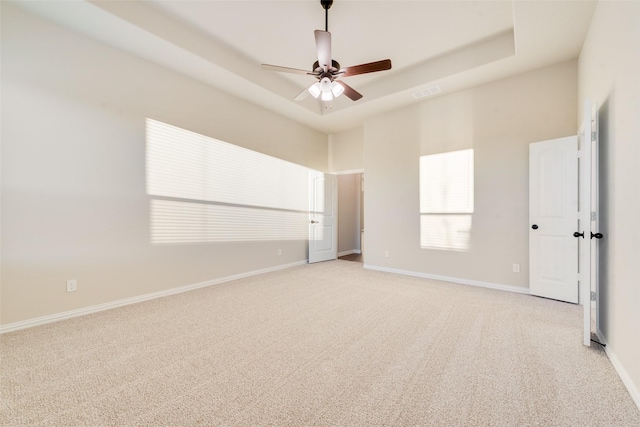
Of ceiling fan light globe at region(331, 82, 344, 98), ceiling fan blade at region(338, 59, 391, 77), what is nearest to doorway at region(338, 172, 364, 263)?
ceiling fan light globe at region(331, 82, 344, 98)

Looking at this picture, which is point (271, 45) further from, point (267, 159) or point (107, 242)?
point (107, 242)

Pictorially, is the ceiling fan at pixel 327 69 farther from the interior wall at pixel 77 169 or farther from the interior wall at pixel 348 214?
the interior wall at pixel 348 214

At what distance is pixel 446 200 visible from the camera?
422cm

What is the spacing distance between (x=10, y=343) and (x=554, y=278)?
18.4 feet

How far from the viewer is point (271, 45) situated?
11.3 ft

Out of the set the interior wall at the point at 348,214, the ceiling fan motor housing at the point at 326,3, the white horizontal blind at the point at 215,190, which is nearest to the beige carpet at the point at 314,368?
the white horizontal blind at the point at 215,190

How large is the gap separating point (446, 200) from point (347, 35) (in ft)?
9.24

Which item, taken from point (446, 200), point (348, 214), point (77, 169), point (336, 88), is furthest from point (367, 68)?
point (348, 214)

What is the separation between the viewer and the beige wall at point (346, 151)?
19.3ft

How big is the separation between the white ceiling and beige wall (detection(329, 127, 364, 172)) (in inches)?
68.3

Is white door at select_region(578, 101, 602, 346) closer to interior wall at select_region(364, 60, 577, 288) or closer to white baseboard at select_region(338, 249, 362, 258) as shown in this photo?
interior wall at select_region(364, 60, 577, 288)

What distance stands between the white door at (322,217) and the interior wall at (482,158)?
1412 millimetres

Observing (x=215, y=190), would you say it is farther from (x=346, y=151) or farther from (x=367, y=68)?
(x=346, y=151)

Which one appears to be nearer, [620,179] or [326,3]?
[620,179]
